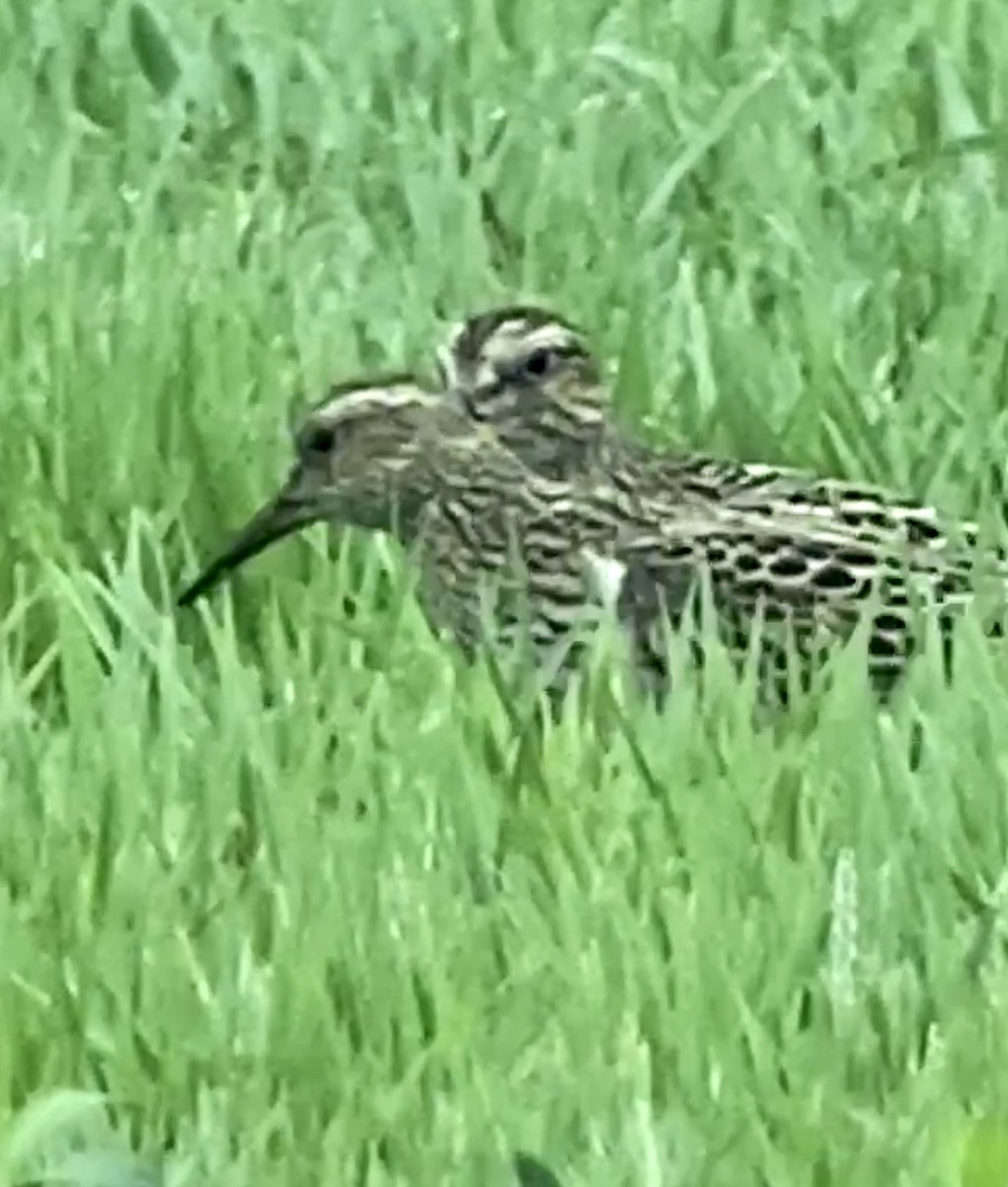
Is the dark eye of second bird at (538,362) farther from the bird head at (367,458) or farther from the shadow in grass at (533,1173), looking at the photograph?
the shadow in grass at (533,1173)

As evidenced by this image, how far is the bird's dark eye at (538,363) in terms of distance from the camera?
5.22 m

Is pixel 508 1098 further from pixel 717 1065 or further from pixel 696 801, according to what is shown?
pixel 696 801

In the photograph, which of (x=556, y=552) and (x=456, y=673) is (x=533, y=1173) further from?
(x=556, y=552)

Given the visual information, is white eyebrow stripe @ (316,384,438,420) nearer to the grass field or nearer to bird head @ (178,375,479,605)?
bird head @ (178,375,479,605)

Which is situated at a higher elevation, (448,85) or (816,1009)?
(448,85)

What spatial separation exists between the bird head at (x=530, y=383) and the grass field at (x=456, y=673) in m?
0.20

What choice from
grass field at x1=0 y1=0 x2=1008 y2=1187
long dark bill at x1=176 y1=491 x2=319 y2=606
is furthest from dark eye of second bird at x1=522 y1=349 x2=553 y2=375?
long dark bill at x1=176 y1=491 x2=319 y2=606

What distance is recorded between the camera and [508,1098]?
3.59m

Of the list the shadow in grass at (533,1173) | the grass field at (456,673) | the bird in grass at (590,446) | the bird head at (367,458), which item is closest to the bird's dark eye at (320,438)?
the bird head at (367,458)

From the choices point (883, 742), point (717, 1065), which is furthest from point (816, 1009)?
point (883, 742)

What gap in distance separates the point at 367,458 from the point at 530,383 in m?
0.24

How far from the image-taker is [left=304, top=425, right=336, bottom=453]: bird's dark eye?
16.7 ft

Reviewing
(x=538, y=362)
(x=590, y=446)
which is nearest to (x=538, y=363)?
(x=538, y=362)

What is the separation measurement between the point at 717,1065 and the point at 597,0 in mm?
3457
